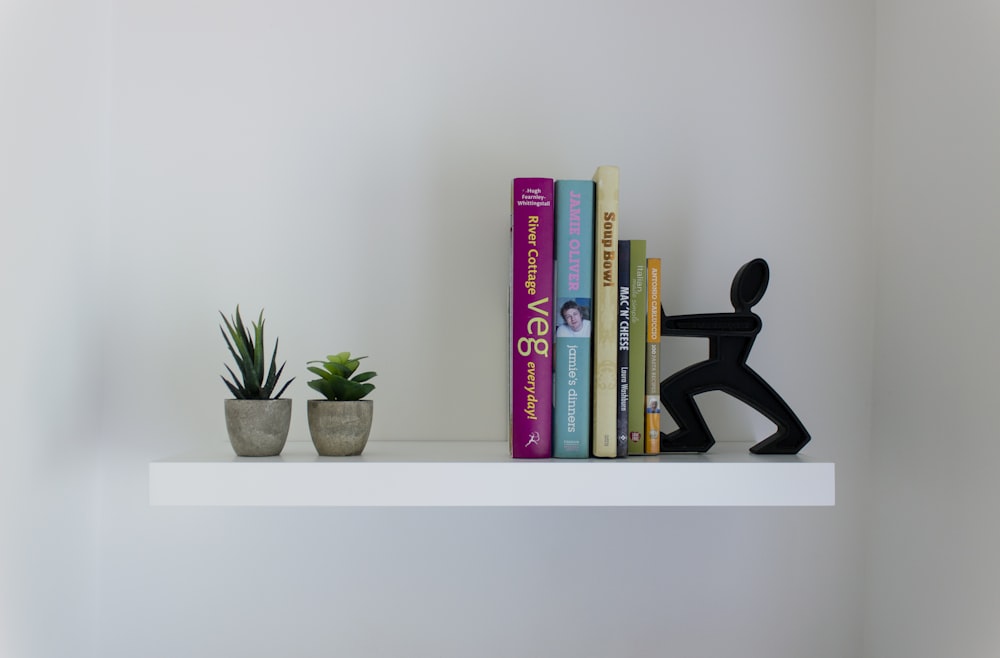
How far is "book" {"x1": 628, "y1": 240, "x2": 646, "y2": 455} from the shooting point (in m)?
0.84

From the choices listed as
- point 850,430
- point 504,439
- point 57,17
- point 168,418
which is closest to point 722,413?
point 850,430

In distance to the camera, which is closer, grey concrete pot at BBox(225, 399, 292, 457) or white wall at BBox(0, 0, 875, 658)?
grey concrete pot at BBox(225, 399, 292, 457)

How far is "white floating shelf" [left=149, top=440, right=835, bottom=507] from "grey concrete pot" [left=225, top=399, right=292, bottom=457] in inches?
1.3

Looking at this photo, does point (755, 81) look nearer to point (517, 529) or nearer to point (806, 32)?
point (806, 32)

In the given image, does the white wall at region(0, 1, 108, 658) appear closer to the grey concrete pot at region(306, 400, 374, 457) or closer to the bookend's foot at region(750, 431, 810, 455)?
the grey concrete pot at region(306, 400, 374, 457)

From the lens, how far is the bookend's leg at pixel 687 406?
0.86 m

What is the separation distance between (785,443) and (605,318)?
0.81 feet

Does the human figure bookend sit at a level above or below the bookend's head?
below

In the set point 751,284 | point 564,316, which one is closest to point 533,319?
point 564,316

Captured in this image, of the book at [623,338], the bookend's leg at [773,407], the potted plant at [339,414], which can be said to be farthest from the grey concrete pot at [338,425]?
the bookend's leg at [773,407]

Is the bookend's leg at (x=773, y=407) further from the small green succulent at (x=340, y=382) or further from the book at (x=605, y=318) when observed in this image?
the small green succulent at (x=340, y=382)

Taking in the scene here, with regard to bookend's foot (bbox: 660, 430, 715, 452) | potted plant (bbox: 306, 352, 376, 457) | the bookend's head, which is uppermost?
the bookend's head

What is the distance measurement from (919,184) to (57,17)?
3.24 feet


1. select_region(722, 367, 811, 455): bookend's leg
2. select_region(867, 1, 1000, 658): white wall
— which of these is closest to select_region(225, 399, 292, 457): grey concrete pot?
select_region(722, 367, 811, 455): bookend's leg
